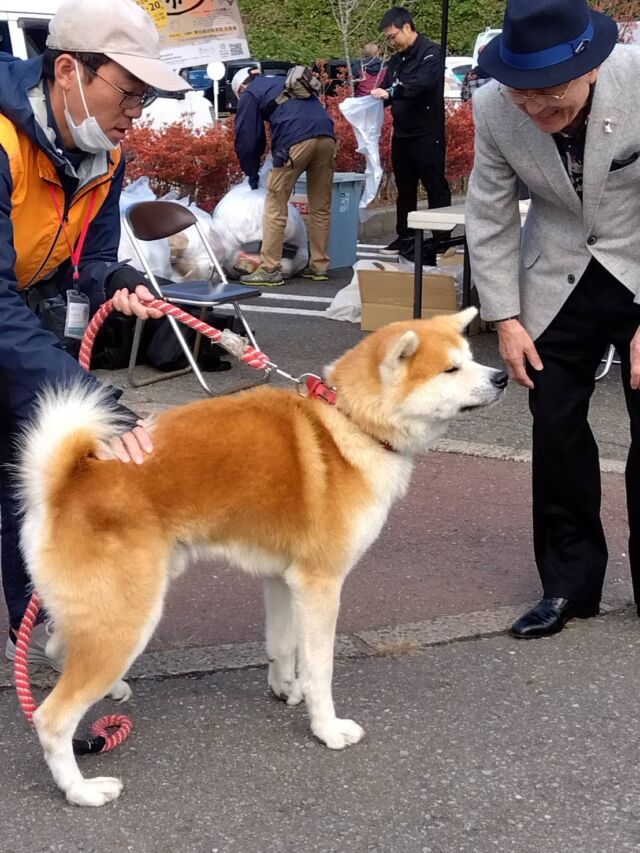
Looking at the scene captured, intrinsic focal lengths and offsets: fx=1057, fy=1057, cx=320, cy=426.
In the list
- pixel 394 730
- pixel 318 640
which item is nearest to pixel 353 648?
pixel 394 730

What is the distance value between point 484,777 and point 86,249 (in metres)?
1.98

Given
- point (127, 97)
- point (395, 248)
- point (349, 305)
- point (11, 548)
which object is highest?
point (127, 97)

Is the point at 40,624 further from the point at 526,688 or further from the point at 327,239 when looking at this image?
the point at 327,239

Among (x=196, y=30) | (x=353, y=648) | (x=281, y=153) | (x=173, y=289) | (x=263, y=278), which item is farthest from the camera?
(x=196, y=30)

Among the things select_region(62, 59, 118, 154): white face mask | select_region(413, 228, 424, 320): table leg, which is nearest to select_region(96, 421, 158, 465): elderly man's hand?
select_region(62, 59, 118, 154): white face mask

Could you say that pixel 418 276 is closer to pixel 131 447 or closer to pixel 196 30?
pixel 131 447

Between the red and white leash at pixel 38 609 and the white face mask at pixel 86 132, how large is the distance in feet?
1.49

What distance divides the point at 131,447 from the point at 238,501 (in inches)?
12.6

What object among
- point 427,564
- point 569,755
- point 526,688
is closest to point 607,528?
point 427,564

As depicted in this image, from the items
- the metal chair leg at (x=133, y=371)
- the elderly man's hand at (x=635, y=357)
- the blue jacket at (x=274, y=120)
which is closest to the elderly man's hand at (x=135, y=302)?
the elderly man's hand at (x=635, y=357)

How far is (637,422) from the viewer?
3596 mm

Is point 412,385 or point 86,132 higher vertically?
point 86,132

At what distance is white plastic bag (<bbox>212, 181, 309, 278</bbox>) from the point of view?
31.9ft

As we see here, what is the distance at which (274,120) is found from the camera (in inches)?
365
